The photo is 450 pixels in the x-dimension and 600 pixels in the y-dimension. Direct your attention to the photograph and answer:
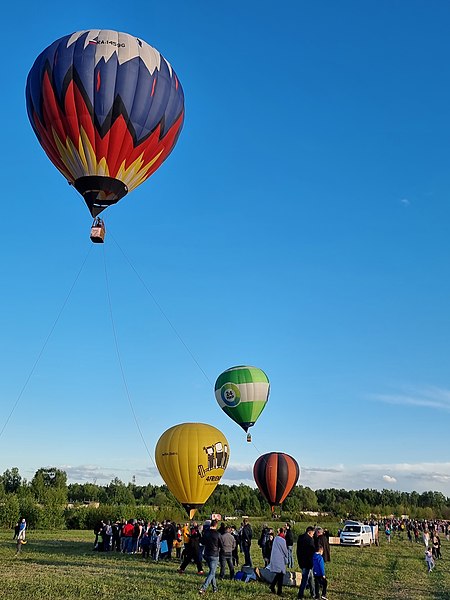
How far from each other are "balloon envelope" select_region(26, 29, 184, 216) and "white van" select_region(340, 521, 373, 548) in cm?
2264

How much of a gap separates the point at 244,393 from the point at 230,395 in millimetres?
966

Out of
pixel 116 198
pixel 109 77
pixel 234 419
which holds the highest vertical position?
pixel 109 77

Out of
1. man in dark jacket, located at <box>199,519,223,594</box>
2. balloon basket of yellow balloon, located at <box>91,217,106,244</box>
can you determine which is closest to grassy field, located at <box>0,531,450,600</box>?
man in dark jacket, located at <box>199,519,223,594</box>

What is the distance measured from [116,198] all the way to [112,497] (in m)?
105

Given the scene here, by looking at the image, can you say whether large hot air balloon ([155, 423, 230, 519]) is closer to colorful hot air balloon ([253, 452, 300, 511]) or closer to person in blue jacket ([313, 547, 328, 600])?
colorful hot air balloon ([253, 452, 300, 511])

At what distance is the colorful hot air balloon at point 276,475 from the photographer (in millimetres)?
35312

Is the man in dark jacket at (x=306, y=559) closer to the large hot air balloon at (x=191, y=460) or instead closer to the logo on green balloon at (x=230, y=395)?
the large hot air balloon at (x=191, y=460)

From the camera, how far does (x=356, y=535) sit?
109ft

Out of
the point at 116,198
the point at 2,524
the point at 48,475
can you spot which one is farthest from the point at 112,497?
the point at 116,198

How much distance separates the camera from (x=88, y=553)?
23.2m

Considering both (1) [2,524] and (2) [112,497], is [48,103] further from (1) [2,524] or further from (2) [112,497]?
(2) [112,497]

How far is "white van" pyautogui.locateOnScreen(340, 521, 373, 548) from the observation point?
33.0 m

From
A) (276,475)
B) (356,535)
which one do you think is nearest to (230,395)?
(276,475)

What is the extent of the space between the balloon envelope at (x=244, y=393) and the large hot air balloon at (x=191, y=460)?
983 centimetres
